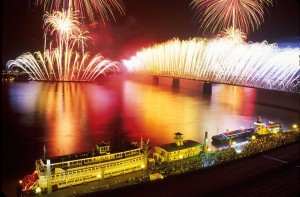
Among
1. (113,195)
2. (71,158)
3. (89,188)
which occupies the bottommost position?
(89,188)

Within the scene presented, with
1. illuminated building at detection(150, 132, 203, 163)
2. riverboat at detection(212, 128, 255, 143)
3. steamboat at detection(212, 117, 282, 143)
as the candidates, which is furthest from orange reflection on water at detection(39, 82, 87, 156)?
steamboat at detection(212, 117, 282, 143)

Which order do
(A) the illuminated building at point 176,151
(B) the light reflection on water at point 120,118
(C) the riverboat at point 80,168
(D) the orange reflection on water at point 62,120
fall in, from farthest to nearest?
(B) the light reflection on water at point 120,118 < (D) the orange reflection on water at point 62,120 < (A) the illuminated building at point 176,151 < (C) the riverboat at point 80,168

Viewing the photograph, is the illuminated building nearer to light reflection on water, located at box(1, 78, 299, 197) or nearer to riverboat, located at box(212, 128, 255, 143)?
light reflection on water, located at box(1, 78, 299, 197)

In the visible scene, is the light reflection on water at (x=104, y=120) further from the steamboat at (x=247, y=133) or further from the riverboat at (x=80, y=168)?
the riverboat at (x=80, y=168)

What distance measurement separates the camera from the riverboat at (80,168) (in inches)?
265

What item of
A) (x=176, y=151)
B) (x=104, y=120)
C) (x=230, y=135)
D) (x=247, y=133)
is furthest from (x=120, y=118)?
(x=176, y=151)

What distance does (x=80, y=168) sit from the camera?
709 centimetres

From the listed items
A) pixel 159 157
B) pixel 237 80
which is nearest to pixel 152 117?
pixel 159 157

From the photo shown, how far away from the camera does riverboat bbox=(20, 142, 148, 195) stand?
672 centimetres

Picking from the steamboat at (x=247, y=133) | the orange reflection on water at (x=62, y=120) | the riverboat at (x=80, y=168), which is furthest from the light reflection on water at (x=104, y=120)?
the riverboat at (x=80, y=168)

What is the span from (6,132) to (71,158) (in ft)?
23.4

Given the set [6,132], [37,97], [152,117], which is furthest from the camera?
[37,97]

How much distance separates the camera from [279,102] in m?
23.2

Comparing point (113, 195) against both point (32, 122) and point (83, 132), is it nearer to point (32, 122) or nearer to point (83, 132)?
point (83, 132)
